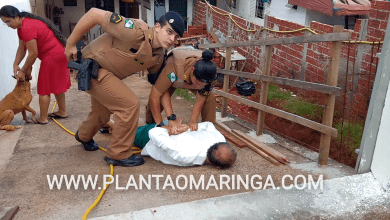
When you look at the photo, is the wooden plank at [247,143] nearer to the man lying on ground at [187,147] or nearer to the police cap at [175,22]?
the man lying on ground at [187,147]

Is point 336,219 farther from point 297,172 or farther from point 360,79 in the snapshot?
point 360,79

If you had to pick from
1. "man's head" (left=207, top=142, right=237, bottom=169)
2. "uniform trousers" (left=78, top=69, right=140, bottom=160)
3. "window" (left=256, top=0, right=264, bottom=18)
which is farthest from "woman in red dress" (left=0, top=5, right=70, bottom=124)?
"window" (left=256, top=0, right=264, bottom=18)

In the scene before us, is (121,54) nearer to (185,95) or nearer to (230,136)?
(230,136)

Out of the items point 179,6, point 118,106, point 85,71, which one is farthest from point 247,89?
point 179,6

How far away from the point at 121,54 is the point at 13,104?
2.16 m

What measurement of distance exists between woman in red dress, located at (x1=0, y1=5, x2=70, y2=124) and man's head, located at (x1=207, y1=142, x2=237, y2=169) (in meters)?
2.63

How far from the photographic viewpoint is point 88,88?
9.59ft

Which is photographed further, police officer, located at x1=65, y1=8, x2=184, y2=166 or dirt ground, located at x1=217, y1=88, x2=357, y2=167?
dirt ground, located at x1=217, y1=88, x2=357, y2=167

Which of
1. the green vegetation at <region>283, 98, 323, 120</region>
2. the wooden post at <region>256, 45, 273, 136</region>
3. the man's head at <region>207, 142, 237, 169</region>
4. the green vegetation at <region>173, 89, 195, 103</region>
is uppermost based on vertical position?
the wooden post at <region>256, 45, 273, 136</region>

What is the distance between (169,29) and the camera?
9.12ft

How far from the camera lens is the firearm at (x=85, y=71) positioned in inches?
112

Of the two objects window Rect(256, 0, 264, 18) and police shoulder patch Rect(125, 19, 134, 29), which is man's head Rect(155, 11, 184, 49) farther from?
window Rect(256, 0, 264, 18)

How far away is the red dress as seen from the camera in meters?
4.12

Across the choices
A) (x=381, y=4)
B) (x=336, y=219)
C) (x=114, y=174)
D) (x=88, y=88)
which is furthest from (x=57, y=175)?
(x=381, y=4)
